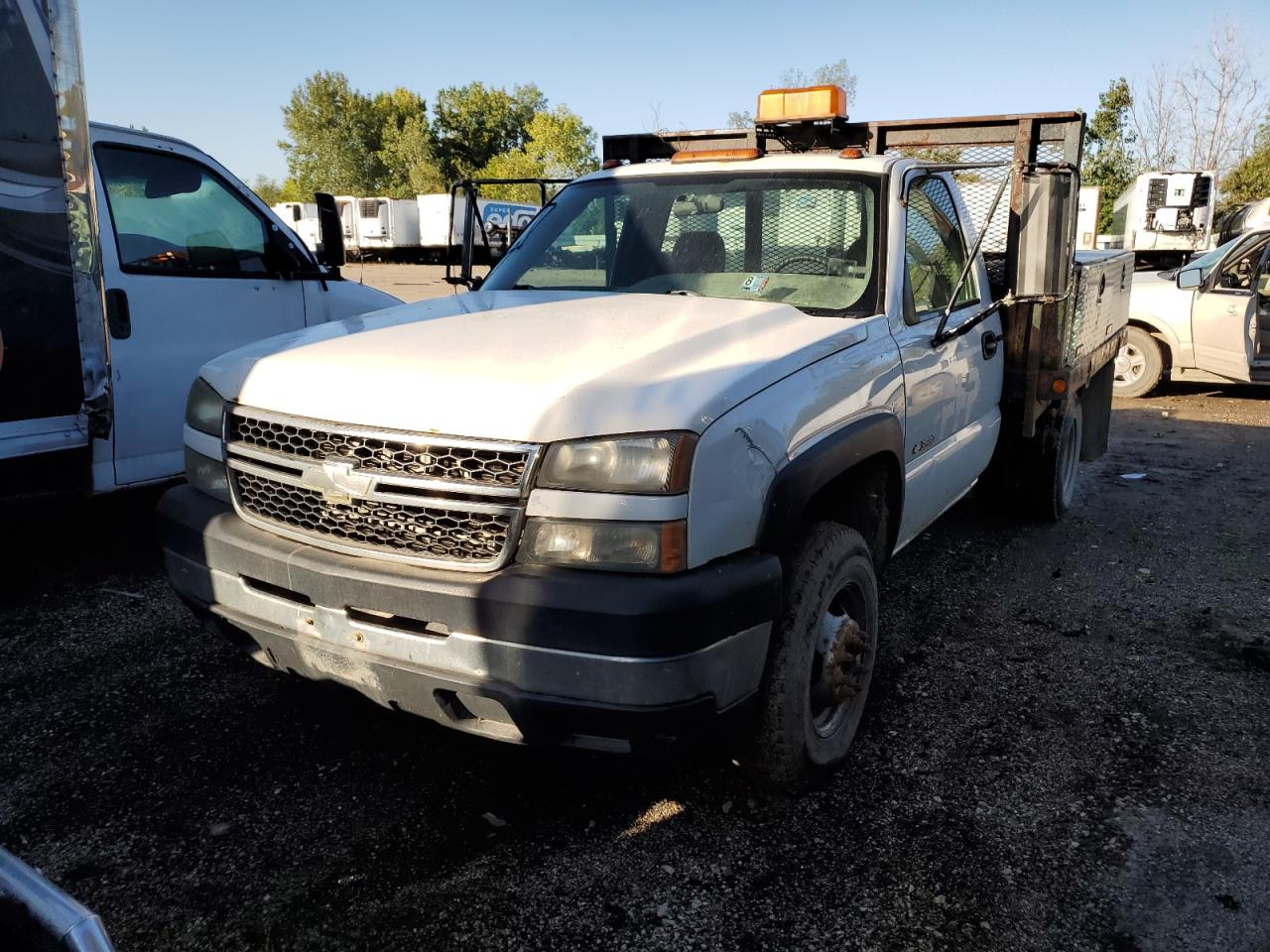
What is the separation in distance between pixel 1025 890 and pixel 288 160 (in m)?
85.0

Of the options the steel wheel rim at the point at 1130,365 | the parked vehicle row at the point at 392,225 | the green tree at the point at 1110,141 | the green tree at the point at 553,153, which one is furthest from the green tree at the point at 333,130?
the steel wheel rim at the point at 1130,365

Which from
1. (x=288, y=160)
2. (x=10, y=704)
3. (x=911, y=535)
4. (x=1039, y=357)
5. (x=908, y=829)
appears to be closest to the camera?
(x=908, y=829)

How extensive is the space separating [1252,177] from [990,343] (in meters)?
35.1

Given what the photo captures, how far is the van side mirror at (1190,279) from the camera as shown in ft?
32.1

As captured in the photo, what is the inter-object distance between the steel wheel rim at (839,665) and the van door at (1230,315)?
8.65 metres

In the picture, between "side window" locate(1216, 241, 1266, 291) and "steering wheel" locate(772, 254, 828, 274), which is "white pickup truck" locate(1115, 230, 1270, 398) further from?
"steering wheel" locate(772, 254, 828, 274)

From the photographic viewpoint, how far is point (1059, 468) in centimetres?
561

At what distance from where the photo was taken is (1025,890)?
249 centimetres

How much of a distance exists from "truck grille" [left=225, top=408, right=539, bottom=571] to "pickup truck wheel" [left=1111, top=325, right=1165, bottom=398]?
10.0m

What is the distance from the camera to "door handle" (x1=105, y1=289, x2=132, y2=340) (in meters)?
4.45

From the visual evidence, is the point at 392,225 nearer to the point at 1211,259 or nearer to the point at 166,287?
the point at 1211,259

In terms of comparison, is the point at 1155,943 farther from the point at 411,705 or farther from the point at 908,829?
the point at 411,705

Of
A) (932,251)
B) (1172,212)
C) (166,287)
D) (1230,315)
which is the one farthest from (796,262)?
(1172,212)

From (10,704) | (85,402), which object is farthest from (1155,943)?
(85,402)
